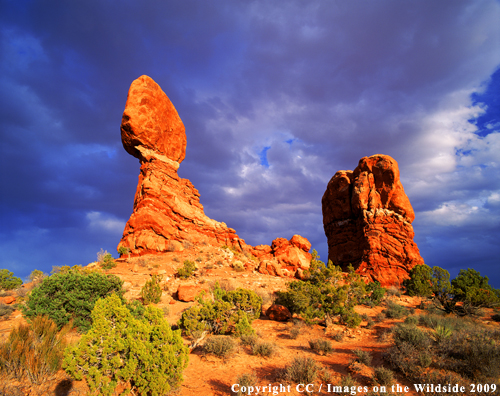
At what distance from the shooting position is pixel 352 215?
36.3 m

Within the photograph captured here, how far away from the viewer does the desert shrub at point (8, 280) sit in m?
16.9

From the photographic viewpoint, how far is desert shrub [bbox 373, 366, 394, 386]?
547cm

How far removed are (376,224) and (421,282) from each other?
1301 cm

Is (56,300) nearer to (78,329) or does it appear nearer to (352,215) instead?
(78,329)

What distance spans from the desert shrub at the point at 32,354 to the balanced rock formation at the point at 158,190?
19104 mm

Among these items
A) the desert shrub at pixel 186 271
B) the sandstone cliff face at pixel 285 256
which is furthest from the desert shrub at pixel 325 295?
the sandstone cliff face at pixel 285 256

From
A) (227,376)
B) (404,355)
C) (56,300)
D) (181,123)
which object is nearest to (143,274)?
(56,300)

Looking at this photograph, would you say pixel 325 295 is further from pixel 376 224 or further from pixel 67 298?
pixel 376 224

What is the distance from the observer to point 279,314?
43.2 ft

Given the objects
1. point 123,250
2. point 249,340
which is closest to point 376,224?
point 249,340

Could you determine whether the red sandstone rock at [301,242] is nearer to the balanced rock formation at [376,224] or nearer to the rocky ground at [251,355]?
the balanced rock formation at [376,224]

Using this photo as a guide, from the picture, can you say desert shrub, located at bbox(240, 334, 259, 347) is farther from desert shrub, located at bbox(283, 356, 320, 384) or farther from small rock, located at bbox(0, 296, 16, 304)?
small rock, located at bbox(0, 296, 16, 304)

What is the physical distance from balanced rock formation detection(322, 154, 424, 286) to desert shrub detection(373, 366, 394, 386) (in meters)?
25.9

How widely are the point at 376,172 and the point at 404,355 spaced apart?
3188 centimetres
